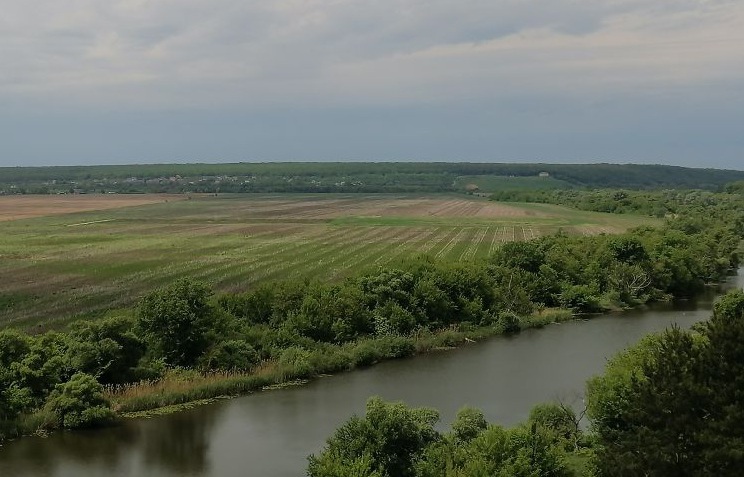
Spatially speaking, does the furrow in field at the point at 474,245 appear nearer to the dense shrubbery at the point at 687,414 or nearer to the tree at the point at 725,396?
the dense shrubbery at the point at 687,414

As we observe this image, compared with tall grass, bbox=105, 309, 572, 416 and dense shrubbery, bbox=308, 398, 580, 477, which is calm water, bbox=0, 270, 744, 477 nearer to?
tall grass, bbox=105, 309, 572, 416

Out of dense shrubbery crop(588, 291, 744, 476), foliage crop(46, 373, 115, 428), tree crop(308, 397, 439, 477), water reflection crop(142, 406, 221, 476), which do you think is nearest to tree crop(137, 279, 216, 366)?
water reflection crop(142, 406, 221, 476)

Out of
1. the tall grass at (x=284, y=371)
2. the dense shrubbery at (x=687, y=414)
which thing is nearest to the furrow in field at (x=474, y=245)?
the tall grass at (x=284, y=371)

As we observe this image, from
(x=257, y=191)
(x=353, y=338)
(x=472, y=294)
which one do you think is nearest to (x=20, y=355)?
(x=353, y=338)

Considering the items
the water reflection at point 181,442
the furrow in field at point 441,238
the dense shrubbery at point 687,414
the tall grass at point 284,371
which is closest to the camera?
the dense shrubbery at point 687,414

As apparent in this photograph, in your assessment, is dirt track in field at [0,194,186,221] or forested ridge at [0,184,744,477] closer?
forested ridge at [0,184,744,477]

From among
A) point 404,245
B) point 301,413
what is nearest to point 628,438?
point 301,413

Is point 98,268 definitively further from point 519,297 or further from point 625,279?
point 625,279
